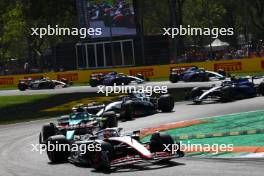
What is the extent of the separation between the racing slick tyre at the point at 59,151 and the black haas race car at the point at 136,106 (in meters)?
7.35

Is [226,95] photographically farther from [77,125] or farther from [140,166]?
[140,166]

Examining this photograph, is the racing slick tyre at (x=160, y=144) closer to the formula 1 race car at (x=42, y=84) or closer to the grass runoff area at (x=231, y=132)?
the grass runoff area at (x=231, y=132)

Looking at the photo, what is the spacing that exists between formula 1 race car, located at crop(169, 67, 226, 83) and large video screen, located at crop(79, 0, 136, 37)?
14.1 metres

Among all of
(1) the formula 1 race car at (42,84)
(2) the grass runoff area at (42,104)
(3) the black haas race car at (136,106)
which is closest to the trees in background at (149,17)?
(1) the formula 1 race car at (42,84)

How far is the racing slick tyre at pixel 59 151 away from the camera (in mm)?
14695

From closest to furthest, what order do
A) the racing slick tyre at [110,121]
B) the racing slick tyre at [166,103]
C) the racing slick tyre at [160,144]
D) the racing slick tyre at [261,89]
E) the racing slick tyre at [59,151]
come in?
the racing slick tyre at [160,144], the racing slick tyre at [59,151], the racing slick tyre at [110,121], the racing slick tyre at [166,103], the racing slick tyre at [261,89]

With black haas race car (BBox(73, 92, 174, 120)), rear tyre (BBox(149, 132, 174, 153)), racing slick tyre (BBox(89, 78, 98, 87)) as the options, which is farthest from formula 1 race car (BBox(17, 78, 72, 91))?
rear tyre (BBox(149, 132, 174, 153))

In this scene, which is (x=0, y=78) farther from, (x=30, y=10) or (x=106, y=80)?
(x=106, y=80)

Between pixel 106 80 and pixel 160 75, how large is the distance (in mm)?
8824

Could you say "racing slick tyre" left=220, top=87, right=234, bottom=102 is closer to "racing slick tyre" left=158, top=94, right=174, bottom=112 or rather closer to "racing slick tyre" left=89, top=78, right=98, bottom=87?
"racing slick tyre" left=158, top=94, right=174, bottom=112

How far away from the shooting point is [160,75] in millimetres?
47281

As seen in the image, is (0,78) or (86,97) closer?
(86,97)

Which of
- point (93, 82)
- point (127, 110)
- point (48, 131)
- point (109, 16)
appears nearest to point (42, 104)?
point (93, 82)

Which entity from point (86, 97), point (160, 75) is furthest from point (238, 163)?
point (160, 75)
